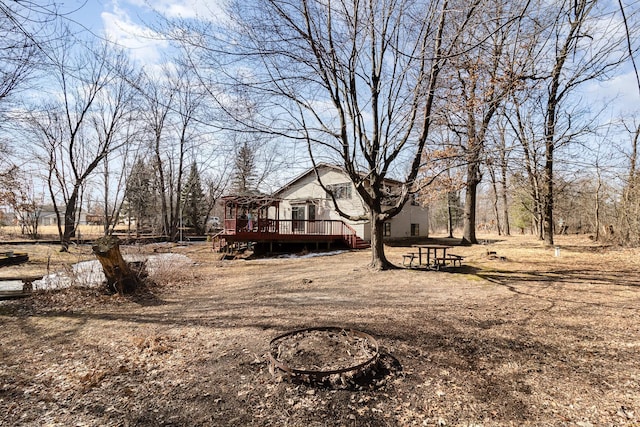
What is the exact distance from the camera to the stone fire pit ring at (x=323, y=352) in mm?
3127

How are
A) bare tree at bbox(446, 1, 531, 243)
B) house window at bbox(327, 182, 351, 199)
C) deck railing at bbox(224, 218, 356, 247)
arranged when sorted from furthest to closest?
house window at bbox(327, 182, 351, 199) < deck railing at bbox(224, 218, 356, 247) < bare tree at bbox(446, 1, 531, 243)

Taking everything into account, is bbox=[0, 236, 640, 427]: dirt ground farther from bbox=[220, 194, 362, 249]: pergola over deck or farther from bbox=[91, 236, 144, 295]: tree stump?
bbox=[220, 194, 362, 249]: pergola over deck

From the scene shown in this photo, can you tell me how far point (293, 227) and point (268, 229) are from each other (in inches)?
79.0

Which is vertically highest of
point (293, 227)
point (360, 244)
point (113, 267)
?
point (293, 227)

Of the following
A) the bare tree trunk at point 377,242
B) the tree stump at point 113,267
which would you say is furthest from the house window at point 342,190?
the tree stump at point 113,267

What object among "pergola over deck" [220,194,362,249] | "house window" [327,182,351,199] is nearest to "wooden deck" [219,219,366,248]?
"pergola over deck" [220,194,362,249]

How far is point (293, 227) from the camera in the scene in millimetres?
18484

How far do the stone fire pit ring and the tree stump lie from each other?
16.7 feet

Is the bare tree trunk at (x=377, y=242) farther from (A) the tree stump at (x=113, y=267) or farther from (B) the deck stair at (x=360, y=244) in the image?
(B) the deck stair at (x=360, y=244)

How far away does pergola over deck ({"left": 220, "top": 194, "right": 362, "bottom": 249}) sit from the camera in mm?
15656

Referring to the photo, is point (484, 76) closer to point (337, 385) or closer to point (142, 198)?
point (337, 385)

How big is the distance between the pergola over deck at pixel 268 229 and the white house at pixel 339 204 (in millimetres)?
818

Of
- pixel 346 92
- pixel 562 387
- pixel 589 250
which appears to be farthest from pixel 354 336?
pixel 589 250

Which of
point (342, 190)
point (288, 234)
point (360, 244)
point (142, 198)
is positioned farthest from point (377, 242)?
point (142, 198)
